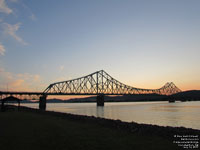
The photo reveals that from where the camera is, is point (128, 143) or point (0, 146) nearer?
point (0, 146)

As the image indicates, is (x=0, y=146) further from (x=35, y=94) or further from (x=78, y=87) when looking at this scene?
(x=78, y=87)

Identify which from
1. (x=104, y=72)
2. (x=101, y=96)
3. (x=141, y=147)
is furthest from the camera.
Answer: (x=104, y=72)

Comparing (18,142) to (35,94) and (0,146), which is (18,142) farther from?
(35,94)

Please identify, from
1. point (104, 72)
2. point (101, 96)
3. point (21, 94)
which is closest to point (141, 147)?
point (21, 94)

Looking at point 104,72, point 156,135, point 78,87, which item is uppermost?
point 104,72

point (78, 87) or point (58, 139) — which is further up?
point (78, 87)

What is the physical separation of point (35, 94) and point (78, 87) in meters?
36.1

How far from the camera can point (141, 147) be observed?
33.7 ft

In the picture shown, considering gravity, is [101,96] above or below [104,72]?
below

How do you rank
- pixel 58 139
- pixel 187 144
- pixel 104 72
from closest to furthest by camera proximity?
pixel 187 144 < pixel 58 139 < pixel 104 72

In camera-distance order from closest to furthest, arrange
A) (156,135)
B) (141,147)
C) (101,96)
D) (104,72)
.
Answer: (141,147) < (156,135) < (101,96) < (104,72)

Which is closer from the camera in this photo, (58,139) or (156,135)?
(58,139)

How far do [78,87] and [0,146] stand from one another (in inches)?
5027

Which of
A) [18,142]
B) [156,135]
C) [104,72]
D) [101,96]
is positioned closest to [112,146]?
[156,135]
